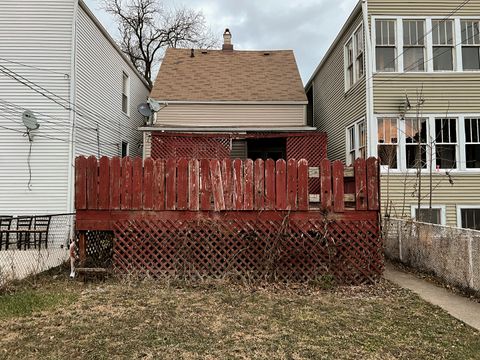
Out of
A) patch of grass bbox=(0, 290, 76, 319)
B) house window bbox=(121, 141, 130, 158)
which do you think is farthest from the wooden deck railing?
house window bbox=(121, 141, 130, 158)

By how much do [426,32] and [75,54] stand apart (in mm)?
10075

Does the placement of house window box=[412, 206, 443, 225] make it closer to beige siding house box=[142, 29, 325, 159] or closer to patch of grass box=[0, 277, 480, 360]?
beige siding house box=[142, 29, 325, 159]

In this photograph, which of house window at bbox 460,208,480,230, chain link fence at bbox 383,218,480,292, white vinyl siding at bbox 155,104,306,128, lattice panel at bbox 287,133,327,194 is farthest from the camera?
white vinyl siding at bbox 155,104,306,128

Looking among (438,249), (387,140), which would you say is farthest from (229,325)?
(387,140)

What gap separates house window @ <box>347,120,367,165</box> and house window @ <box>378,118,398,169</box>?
1.56 ft

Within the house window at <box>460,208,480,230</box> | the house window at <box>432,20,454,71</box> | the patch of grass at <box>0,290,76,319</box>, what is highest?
the house window at <box>432,20,454,71</box>

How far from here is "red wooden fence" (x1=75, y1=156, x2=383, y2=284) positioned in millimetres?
6324

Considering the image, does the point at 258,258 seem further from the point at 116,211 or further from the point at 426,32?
the point at 426,32

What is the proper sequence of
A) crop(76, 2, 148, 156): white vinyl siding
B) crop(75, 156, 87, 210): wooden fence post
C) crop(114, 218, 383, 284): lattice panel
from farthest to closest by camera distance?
crop(76, 2, 148, 156): white vinyl siding < crop(75, 156, 87, 210): wooden fence post < crop(114, 218, 383, 284): lattice panel

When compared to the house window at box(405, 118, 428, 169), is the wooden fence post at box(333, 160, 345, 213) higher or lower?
lower

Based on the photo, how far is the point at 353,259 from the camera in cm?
633

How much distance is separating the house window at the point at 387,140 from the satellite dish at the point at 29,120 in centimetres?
960

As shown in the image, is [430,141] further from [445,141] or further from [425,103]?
[425,103]

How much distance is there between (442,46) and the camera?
10.9 meters
